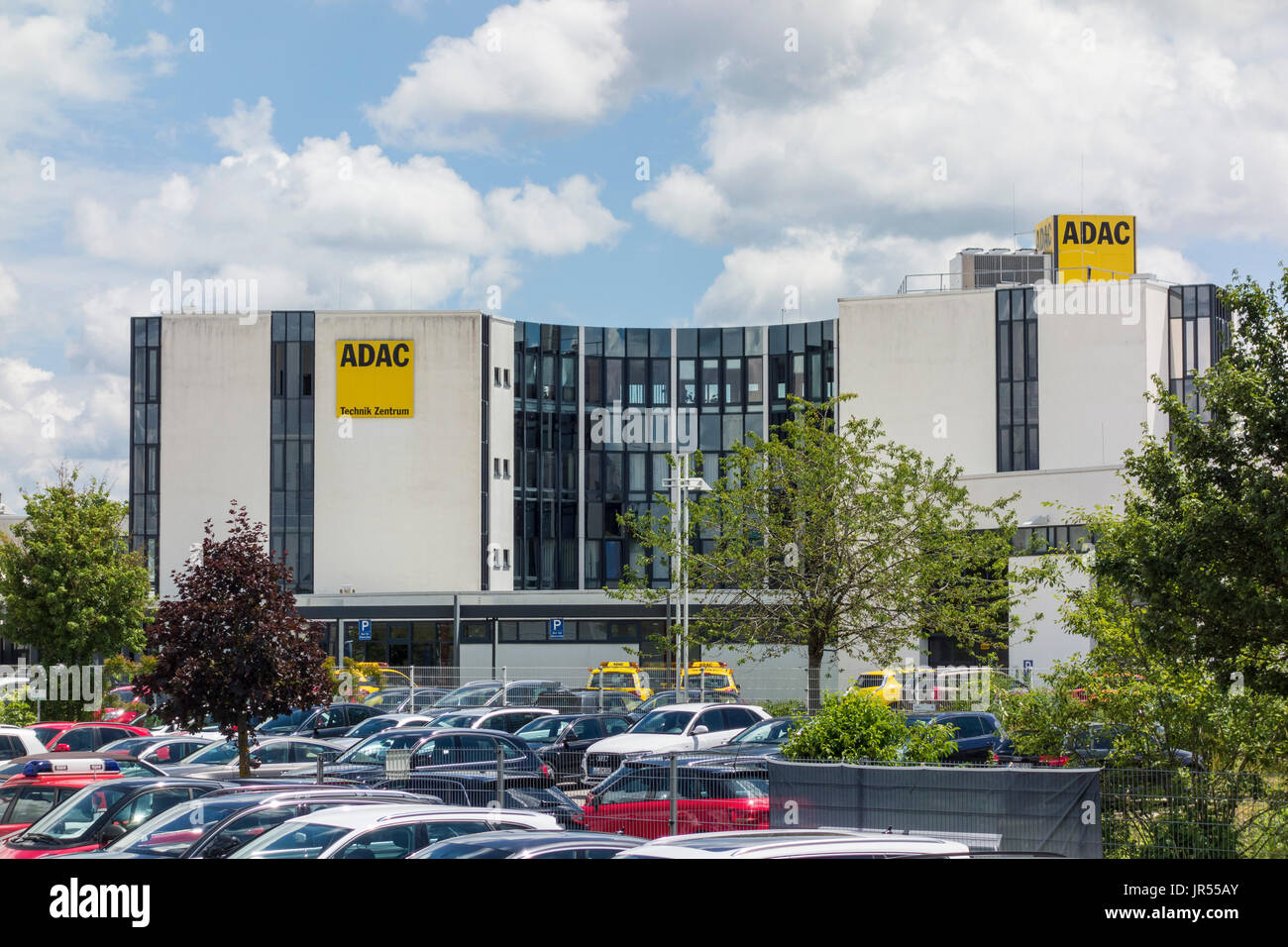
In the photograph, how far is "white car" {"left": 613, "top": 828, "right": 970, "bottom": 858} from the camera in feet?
22.5

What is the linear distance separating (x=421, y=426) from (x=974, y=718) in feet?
138

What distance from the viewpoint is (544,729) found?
1147 inches

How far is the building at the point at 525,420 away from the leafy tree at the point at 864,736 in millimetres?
38909

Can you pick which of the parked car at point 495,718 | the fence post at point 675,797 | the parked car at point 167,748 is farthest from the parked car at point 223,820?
the parked car at point 495,718

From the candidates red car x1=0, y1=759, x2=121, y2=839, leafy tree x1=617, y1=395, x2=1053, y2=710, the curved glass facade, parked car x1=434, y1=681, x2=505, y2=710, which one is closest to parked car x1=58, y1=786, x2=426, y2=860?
red car x1=0, y1=759, x2=121, y2=839

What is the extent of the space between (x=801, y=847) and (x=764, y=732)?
1914cm

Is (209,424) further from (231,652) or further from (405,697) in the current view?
(231,652)

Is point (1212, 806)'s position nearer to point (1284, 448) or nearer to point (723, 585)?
point (1284, 448)

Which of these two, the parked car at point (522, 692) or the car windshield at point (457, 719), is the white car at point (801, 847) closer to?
the car windshield at point (457, 719)

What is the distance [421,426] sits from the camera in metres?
64.4

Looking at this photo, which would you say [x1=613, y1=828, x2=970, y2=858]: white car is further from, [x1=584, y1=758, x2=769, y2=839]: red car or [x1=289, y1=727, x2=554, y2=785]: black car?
[x1=289, y1=727, x2=554, y2=785]: black car

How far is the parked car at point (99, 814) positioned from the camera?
1429 centimetres

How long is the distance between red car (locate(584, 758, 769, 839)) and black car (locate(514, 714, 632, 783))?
7957 mm

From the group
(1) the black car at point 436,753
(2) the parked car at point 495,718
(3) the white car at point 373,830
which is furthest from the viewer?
(2) the parked car at point 495,718
